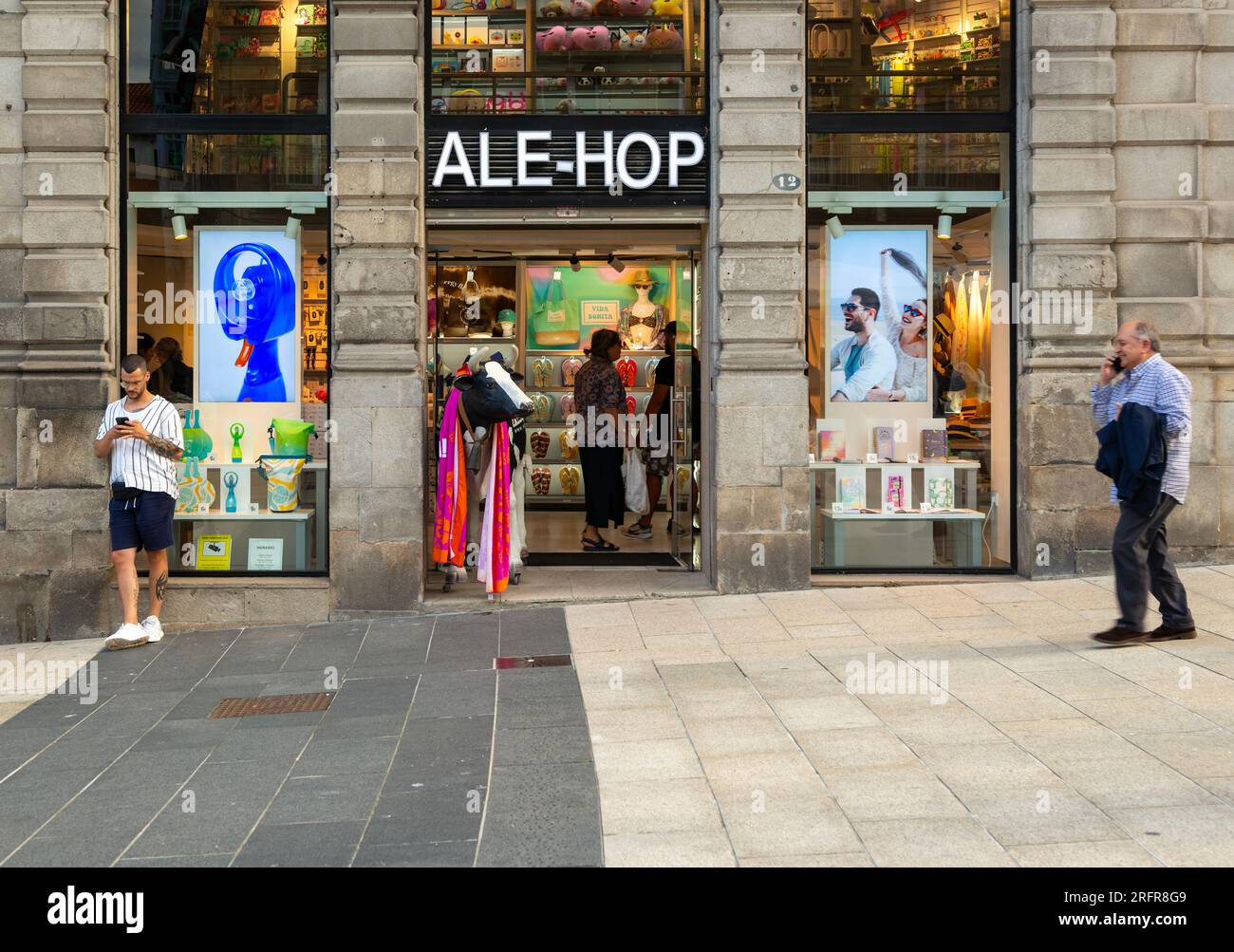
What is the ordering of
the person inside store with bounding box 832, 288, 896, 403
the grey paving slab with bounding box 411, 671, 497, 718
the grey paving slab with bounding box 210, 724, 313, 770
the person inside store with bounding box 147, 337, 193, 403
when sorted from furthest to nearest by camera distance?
the person inside store with bounding box 832, 288, 896, 403
the person inside store with bounding box 147, 337, 193, 403
the grey paving slab with bounding box 411, 671, 497, 718
the grey paving slab with bounding box 210, 724, 313, 770

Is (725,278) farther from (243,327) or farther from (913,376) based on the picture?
(243,327)

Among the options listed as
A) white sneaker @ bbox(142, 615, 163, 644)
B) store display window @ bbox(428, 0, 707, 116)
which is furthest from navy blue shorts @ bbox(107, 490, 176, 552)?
store display window @ bbox(428, 0, 707, 116)

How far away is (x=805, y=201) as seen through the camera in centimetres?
1116

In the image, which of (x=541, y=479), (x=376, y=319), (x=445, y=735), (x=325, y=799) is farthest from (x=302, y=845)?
(x=541, y=479)

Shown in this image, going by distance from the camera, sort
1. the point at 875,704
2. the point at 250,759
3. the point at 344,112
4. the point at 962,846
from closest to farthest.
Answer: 1. the point at 962,846
2. the point at 250,759
3. the point at 875,704
4. the point at 344,112

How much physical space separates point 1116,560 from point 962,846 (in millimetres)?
3884

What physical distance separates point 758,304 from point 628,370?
4.43 m

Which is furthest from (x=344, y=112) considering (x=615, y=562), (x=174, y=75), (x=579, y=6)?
(x=615, y=562)

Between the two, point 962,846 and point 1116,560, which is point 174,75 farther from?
point 962,846

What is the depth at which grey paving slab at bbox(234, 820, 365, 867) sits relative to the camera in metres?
5.29

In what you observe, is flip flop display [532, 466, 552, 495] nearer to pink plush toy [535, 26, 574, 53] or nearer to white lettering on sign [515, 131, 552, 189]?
white lettering on sign [515, 131, 552, 189]

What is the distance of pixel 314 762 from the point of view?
6.69 metres

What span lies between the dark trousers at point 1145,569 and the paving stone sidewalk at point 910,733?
0.23 metres

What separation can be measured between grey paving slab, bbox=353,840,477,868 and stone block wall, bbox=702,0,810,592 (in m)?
5.66
